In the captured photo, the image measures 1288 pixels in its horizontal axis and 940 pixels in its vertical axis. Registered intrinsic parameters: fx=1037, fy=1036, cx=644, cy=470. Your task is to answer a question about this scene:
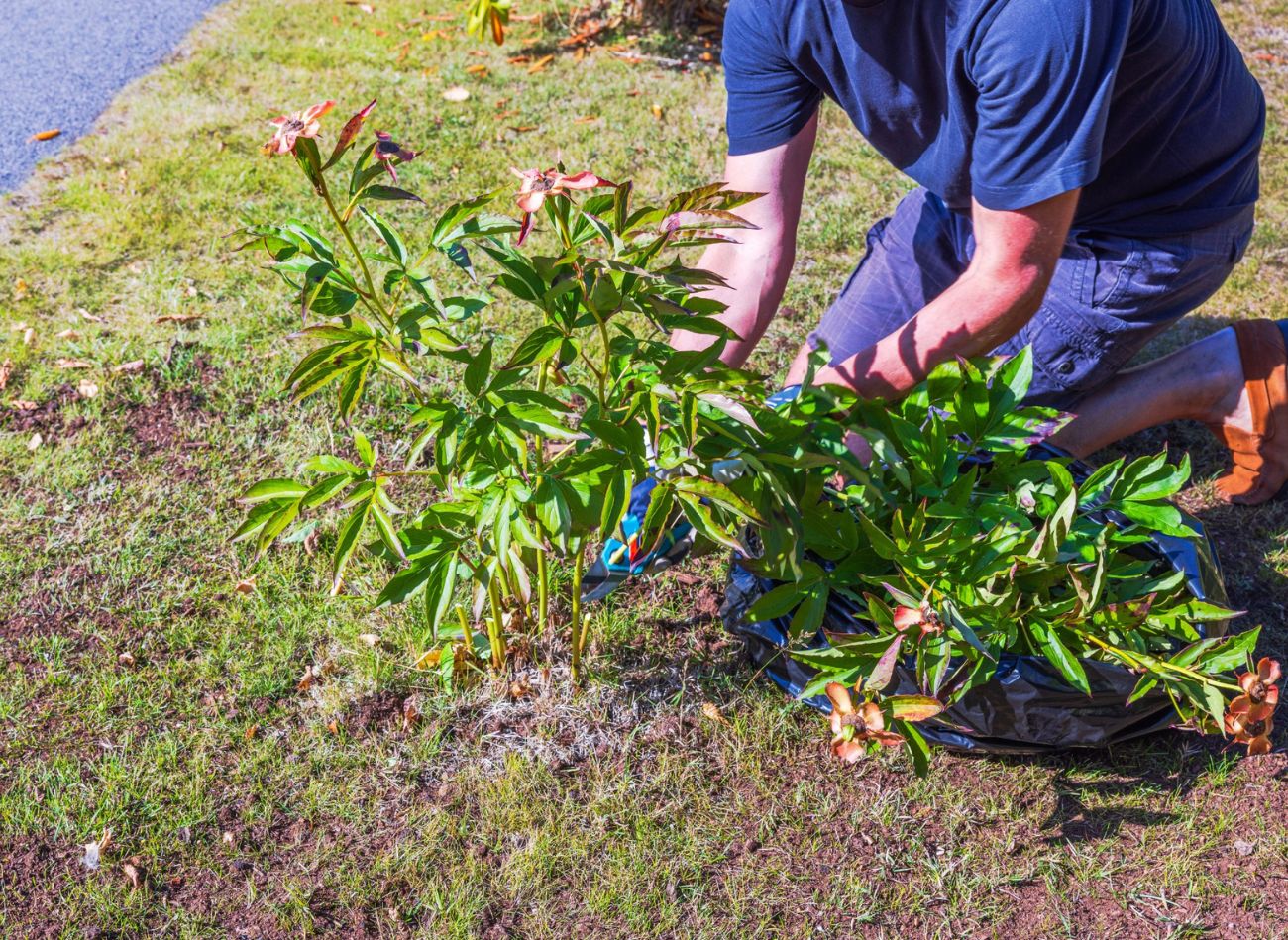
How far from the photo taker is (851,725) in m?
1.58

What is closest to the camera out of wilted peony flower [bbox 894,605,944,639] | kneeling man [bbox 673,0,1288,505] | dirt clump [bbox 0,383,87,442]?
wilted peony flower [bbox 894,605,944,639]

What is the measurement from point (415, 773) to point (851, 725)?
0.98 m

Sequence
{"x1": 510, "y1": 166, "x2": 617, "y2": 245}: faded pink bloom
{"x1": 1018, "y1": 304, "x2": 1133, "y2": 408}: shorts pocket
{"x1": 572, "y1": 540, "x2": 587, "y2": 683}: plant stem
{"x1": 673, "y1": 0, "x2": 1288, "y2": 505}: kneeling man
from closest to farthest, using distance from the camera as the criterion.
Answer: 1. {"x1": 510, "y1": 166, "x2": 617, "y2": 245}: faded pink bloom
2. {"x1": 673, "y1": 0, "x2": 1288, "y2": 505}: kneeling man
3. {"x1": 572, "y1": 540, "x2": 587, "y2": 683}: plant stem
4. {"x1": 1018, "y1": 304, "x2": 1133, "y2": 408}: shorts pocket

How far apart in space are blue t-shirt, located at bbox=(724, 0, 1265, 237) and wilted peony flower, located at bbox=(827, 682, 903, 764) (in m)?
0.91

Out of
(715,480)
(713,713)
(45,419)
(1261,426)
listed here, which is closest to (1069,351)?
(1261,426)

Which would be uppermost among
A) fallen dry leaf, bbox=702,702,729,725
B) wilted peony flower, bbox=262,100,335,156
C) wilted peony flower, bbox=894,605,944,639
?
wilted peony flower, bbox=262,100,335,156

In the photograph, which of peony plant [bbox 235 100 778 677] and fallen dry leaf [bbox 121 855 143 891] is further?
fallen dry leaf [bbox 121 855 143 891]

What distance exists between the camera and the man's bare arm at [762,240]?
2.28 meters

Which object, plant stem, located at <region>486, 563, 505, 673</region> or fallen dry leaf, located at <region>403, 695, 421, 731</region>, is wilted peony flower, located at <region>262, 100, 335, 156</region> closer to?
plant stem, located at <region>486, 563, 505, 673</region>

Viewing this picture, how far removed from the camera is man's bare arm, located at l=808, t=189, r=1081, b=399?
1.85 m

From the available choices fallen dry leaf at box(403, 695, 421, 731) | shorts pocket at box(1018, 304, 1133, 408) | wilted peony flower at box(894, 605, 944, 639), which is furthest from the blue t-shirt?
fallen dry leaf at box(403, 695, 421, 731)

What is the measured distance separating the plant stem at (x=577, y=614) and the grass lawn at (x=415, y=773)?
0.07 meters

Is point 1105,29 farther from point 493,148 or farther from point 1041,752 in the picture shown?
point 493,148

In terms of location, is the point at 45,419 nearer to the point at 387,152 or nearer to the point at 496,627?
the point at 496,627
